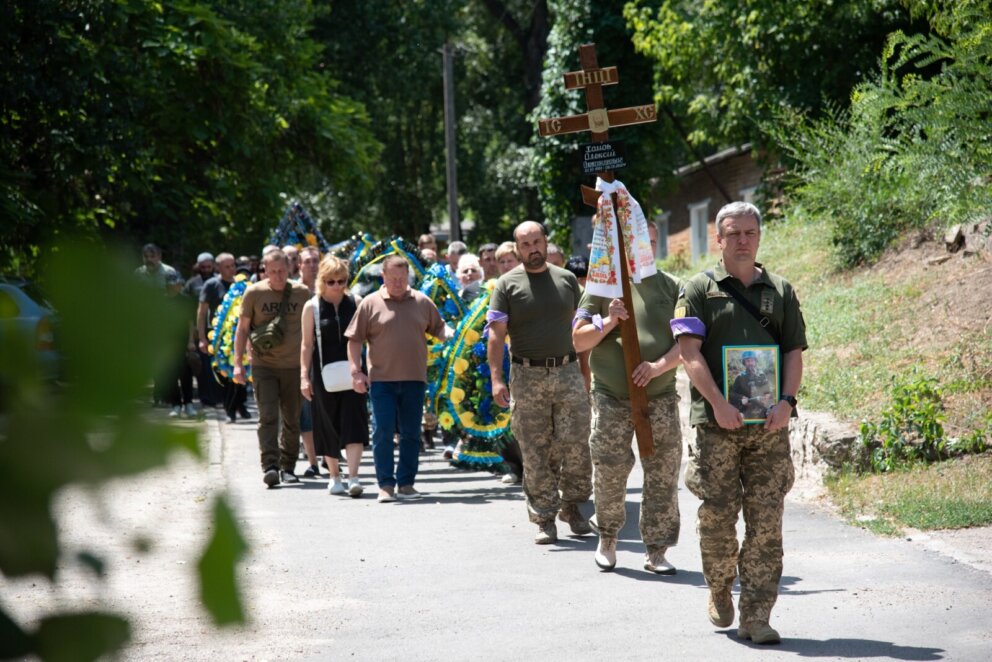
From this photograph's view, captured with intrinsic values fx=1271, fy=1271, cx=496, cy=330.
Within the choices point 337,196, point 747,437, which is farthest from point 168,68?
point 337,196

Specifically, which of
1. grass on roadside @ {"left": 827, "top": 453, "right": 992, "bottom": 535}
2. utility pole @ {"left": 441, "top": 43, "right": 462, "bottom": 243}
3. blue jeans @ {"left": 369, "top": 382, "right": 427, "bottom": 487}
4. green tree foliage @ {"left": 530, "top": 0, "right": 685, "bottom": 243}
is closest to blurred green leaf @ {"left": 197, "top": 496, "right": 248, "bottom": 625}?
grass on roadside @ {"left": 827, "top": 453, "right": 992, "bottom": 535}

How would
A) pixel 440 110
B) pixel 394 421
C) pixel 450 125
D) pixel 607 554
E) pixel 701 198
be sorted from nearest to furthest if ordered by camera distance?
pixel 607 554, pixel 394 421, pixel 450 125, pixel 701 198, pixel 440 110

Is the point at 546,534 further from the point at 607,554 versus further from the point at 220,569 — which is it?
the point at 220,569

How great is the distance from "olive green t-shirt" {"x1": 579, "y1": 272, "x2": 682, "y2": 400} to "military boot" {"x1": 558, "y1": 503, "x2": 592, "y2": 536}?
1426mm

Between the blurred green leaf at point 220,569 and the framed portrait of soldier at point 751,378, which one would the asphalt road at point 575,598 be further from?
the blurred green leaf at point 220,569

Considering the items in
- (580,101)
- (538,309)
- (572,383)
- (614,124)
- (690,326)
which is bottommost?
(572,383)

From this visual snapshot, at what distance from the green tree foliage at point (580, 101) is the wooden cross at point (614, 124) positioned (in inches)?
687

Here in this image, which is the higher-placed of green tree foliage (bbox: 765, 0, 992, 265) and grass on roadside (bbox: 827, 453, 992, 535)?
green tree foliage (bbox: 765, 0, 992, 265)

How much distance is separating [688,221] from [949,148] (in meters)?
25.2

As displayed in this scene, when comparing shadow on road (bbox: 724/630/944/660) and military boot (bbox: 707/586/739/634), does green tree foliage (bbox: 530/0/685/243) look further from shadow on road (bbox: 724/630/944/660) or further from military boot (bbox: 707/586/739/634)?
shadow on road (bbox: 724/630/944/660)

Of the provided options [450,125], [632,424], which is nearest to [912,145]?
[632,424]

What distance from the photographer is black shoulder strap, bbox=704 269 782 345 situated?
5.41m

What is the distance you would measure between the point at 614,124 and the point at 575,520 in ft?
8.93

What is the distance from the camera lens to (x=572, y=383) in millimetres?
8164
